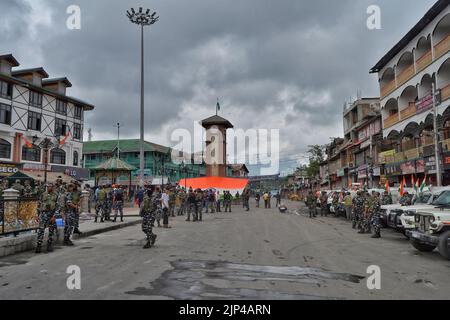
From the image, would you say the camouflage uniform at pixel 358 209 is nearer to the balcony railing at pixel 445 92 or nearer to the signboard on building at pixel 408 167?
the balcony railing at pixel 445 92

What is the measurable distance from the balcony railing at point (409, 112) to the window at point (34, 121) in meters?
36.2

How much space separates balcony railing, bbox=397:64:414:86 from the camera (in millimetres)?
29797

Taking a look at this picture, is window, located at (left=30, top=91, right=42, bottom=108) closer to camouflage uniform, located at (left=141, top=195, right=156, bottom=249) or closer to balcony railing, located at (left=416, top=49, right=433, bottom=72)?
camouflage uniform, located at (left=141, top=195, right=156, bottom=249)

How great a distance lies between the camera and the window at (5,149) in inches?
1316

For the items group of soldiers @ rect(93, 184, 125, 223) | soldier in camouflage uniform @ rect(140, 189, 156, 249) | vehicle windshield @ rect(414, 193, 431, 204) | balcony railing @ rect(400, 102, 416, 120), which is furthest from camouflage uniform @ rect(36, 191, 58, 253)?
balcony railing @ rect(400, 102, 416, 120)

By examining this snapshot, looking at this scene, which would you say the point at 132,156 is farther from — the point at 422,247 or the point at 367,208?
the point at 422,247

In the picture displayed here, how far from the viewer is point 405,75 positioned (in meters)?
30.9

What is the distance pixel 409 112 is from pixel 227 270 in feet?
93.7

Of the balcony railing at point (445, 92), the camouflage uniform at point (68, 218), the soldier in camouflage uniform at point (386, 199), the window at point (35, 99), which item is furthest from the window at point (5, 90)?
the balcony railing at point (445, 92)

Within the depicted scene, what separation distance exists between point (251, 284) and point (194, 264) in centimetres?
210

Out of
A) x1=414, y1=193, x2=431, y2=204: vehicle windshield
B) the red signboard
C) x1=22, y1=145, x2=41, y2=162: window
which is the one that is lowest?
x1=414, y1=193, x2=431, y2=204: vehicle windshield

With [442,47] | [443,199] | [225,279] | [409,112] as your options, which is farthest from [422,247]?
[409,112]
